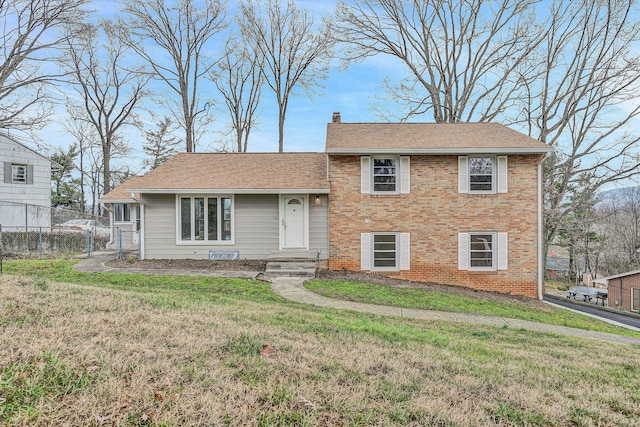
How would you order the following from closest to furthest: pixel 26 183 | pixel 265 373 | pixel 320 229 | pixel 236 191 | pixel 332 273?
pixel 265 373, pixel 332 273, pixel 236 191, pixel 320 229, pixel 26 183

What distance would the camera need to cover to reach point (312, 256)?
1211cm

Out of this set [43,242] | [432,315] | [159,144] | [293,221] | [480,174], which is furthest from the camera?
[159,144]

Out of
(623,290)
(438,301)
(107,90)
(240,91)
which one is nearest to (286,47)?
(240,91)

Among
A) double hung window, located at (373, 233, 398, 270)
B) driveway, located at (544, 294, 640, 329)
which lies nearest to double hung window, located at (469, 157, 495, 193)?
double hung window, located at (373, 233, 398, 270)

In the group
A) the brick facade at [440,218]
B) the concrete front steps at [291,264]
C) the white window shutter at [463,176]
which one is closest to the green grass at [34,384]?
the concrete front steps at [291,264]

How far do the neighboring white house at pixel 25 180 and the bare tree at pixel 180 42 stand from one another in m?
7.93

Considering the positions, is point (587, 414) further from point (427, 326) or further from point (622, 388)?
point (427, 326)

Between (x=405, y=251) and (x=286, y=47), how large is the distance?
17.6 m

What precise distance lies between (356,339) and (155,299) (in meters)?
3.25

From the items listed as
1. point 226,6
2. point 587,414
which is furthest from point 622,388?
point 226,6

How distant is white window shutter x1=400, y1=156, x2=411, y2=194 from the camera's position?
12.2 metres

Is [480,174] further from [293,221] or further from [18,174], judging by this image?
[18,174]

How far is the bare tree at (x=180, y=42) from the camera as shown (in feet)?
72.5

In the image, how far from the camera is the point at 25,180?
19.5 meters
